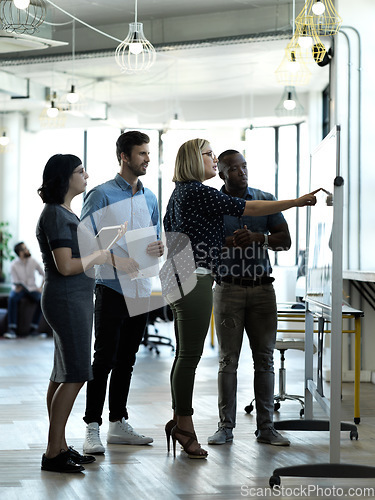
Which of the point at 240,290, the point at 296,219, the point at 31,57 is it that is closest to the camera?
the point at 240,290

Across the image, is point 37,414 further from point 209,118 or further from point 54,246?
point 209,118

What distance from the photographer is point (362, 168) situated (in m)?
7.22

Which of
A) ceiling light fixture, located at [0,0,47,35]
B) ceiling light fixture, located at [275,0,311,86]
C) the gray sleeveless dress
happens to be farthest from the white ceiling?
the gray sleeveless dress

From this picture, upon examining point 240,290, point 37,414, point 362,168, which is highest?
point 362,168

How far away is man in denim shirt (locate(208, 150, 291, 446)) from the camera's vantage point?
440 centimetres

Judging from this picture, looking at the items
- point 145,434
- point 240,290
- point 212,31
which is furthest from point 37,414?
point 212,31

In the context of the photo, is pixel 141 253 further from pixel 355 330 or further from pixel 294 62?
pixel 294 62

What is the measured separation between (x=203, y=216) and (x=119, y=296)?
68 centimetres

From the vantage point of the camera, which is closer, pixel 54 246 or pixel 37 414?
pixel 54 246

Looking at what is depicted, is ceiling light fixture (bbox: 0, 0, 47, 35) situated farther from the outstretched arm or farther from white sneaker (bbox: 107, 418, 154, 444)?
white sneaker (bbox: 107, 418, 154, 444)

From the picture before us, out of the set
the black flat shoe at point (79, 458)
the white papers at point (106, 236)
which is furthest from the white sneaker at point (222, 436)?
the white papers at point (106, 236)

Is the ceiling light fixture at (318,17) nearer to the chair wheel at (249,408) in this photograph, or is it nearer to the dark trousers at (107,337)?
the dark trousers at (107,337)

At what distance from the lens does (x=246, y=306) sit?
442 centimetres

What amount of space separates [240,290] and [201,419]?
120cm
